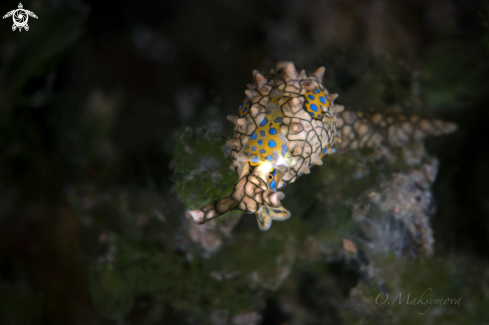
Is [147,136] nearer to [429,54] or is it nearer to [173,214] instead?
[173,214]

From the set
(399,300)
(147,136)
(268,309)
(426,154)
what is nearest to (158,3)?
(147,136)

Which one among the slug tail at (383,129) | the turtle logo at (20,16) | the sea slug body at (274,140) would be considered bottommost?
the sea slug body at (274,140)

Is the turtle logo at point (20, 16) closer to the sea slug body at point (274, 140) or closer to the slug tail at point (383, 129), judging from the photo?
the sea slug body at point (274, 140)

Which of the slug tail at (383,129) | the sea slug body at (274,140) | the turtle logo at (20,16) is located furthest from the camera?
the turtle logo at (20,16)

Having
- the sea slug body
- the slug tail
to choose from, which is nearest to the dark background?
the slug tail

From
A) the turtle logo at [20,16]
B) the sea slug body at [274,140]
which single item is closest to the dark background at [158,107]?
the turtle logo at [20,16]

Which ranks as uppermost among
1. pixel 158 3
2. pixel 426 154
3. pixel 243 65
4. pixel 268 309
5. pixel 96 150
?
pixel 158 3
